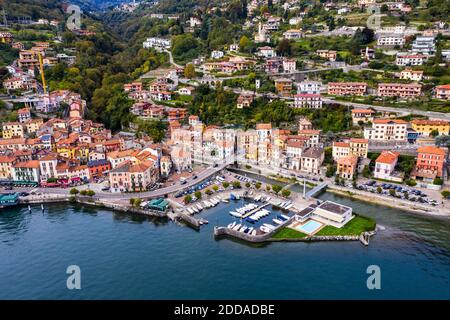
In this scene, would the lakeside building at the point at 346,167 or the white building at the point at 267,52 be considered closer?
the lakeside building at the point at 346,167

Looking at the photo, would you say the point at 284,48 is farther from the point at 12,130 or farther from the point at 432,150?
the point at 12,130

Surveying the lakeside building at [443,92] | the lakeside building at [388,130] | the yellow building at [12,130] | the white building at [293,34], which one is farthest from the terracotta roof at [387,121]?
the yellow building at [12,130]

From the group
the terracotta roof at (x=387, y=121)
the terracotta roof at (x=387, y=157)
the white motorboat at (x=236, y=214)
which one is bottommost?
the white motorboat at (x=236, y=214)

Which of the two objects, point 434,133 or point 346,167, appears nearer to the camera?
point 346,167

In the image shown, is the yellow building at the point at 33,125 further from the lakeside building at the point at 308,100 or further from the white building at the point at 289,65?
the white building at the point at 289,65

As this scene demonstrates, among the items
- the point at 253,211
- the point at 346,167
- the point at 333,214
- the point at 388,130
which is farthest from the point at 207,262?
the point at 388,130

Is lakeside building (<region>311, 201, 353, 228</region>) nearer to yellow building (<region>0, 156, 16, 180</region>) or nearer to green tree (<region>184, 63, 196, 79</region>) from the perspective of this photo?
yellow building (<region>0, 156, 16, 180</region>)

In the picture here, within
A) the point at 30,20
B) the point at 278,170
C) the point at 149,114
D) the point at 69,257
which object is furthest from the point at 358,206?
the point at 30,20
